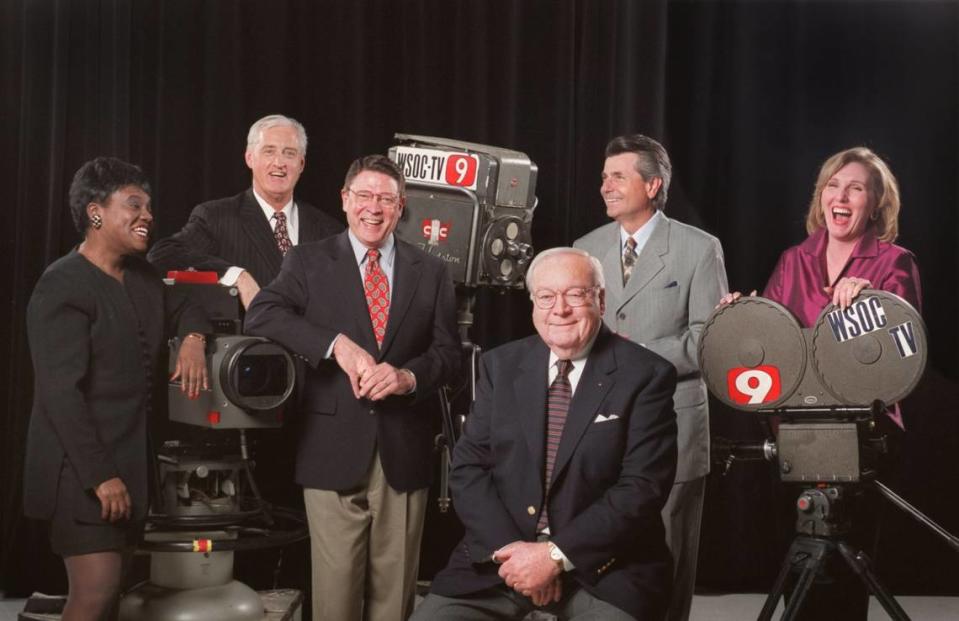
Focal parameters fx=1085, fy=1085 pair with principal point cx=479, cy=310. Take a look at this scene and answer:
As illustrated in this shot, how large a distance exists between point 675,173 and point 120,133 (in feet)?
7.65

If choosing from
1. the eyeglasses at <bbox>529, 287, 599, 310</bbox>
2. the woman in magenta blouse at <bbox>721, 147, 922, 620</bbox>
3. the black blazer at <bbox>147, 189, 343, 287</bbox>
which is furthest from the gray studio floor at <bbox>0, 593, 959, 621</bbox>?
the eyeglasses at <bbox>529, 287, 599, 310</bbox>

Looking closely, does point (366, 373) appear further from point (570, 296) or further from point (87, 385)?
point (87, 385)

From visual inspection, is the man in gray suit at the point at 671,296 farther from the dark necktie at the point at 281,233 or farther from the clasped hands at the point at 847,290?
the dark necktie at the point at 281,233

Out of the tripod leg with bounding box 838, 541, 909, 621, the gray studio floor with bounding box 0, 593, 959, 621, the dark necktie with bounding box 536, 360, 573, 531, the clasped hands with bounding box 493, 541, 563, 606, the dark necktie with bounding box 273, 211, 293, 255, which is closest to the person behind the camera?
the clasped hands with bounding box 493, 541, 563, 606

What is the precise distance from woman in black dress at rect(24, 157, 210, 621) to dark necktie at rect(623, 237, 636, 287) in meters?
1.29

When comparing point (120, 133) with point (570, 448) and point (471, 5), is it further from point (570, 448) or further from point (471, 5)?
point (570, 448)

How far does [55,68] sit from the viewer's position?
4312 mm

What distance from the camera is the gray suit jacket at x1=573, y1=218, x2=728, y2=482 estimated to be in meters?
3.25

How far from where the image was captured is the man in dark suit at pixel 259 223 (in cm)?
360

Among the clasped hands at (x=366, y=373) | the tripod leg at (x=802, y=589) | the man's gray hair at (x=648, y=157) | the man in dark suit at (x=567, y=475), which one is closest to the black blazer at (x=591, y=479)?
the man in dark suit at (x=567, y=475)

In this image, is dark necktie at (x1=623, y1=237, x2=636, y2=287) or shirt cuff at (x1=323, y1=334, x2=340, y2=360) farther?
dark necktie at (x1=623, y1=237, x2=636, y2=287)

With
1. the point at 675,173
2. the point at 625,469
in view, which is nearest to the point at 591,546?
the point at 625,469

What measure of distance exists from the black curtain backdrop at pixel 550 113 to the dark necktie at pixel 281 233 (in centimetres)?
79

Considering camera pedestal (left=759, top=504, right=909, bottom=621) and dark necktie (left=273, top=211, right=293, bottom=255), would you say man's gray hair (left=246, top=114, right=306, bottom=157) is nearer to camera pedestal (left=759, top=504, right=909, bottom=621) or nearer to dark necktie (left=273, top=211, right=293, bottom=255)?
dark necktie (left=273, top=211, right=293, bottom=255)
